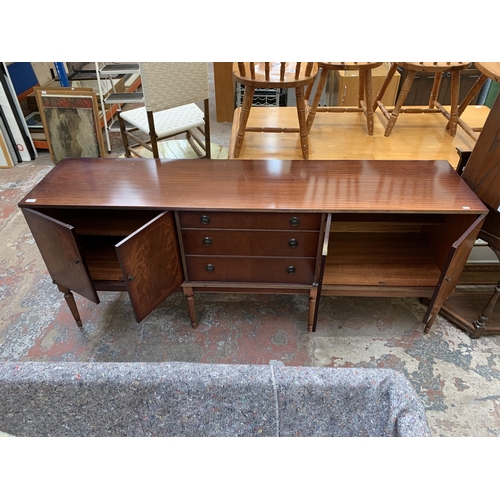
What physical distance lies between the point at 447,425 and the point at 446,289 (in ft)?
2.00

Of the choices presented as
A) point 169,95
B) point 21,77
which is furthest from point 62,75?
point 169,95

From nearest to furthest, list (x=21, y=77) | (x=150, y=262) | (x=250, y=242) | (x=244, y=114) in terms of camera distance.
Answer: (x=150, y=262)
(x=250, y=242)
(x=244, y=114)
(x=21, y=77)

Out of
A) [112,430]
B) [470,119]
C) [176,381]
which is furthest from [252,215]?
[470,119]

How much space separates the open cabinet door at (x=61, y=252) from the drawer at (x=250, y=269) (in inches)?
19.2

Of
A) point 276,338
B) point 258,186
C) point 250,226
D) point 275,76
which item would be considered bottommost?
point 276,338

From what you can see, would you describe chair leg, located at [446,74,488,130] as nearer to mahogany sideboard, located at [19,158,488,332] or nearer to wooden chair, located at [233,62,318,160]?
mahogany sideboard, located at [19,158,488,332]

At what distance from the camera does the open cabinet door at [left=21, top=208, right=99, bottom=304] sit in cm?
163

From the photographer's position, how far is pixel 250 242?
184 centimetres

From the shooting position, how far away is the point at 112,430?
112 cm

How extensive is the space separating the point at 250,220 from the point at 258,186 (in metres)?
0.20

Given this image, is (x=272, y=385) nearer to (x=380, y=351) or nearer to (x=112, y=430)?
(x=112, y=430)

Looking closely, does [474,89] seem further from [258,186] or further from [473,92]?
[258,186]

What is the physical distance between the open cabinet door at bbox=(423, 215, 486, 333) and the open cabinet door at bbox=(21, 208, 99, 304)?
160 cm

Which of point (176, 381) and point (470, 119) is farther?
point (470, 119)
